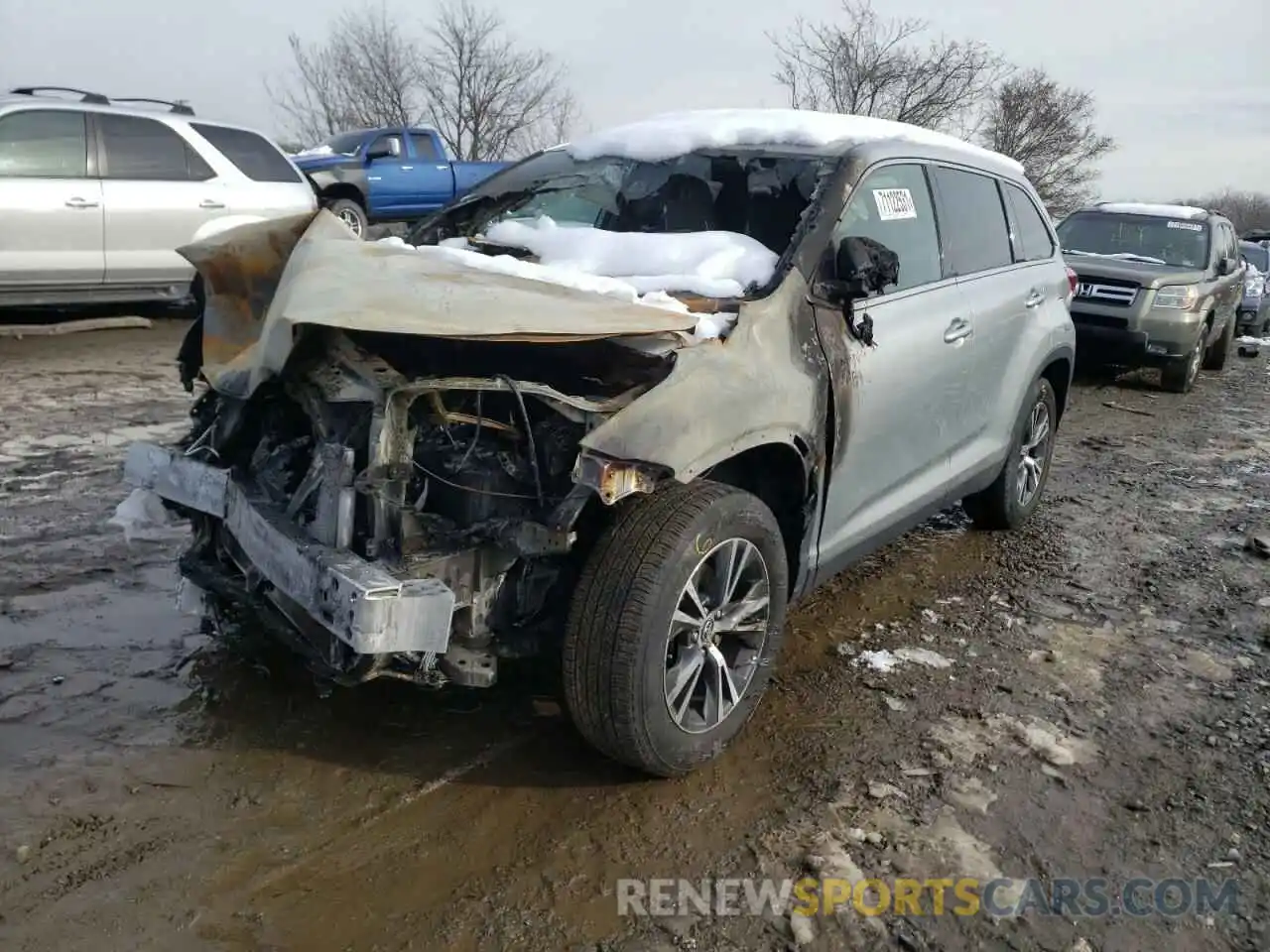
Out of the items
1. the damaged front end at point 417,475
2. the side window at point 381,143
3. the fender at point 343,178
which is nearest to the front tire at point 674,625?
the damaged front end at point 417,475

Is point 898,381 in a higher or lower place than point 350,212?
lower

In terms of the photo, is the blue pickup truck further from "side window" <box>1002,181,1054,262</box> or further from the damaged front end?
the damaged front end

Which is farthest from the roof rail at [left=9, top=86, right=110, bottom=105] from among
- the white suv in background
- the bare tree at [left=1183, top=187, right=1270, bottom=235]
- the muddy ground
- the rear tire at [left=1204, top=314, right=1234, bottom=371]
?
the bare tree at [left=1183, top=187, right=1270, bottom=235]

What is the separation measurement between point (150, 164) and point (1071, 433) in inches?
315

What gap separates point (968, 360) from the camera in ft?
13.4

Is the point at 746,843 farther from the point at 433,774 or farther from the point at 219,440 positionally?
the point at 219,440

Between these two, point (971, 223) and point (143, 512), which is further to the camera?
point (971, 223)

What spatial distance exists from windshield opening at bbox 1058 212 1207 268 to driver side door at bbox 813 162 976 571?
746cm

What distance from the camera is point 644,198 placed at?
13.1 ft

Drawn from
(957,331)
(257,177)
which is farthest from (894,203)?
(257,177)

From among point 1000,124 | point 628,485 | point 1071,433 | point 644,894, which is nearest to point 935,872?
point 644,894

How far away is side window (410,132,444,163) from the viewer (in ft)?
49.7

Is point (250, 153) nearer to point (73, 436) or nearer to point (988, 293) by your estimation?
point (73, 436)

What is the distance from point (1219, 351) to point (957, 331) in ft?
32.5
